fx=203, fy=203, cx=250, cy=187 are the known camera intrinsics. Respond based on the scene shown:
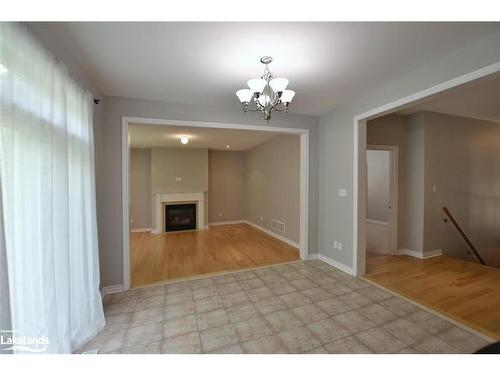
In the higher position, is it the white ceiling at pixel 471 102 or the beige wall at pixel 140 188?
the white ceiling at pixel 471 102

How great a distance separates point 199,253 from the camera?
4105 millimetres

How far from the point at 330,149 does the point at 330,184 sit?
588 millimetres

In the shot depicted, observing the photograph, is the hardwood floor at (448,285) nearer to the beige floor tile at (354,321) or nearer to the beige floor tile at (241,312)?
the beige floor tile at (354,321)

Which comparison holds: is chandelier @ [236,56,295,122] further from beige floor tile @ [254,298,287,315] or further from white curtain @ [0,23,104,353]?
beige floor tile @ [254,298,287,315]

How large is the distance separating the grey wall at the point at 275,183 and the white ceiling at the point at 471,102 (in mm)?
2225

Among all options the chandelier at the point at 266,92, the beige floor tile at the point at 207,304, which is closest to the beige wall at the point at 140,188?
the beige floor tile at the point at 207,304

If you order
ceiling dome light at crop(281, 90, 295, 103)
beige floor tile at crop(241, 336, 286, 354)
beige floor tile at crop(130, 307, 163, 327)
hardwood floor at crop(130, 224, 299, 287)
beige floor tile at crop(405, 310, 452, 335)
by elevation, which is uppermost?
ceiling dome light at crop(281, 90, 295, 103)

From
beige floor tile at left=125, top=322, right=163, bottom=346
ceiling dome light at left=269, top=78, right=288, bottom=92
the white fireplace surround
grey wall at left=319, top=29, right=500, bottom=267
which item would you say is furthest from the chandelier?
the white fireplace surround

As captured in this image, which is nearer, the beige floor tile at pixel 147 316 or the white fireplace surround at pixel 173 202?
the beige floor tile at pixel 147 316

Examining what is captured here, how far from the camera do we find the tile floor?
5.43ft

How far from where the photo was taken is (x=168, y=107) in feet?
9.40

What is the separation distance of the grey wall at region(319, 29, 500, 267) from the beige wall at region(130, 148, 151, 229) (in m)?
5.13
